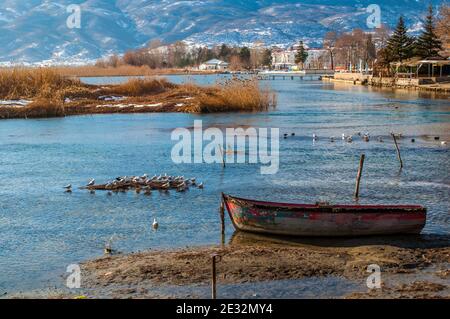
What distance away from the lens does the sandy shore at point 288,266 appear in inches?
596

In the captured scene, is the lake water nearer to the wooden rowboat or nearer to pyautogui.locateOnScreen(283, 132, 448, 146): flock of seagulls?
pyautogui.locateOnScreen(283, 132, 448, 146): flock of seagulls

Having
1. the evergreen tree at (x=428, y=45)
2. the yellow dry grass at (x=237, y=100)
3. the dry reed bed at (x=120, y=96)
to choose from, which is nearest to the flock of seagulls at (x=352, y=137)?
the yellow dry grass at (x=237, y=100)

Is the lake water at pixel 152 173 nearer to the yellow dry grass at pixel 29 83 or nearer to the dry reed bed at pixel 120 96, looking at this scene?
the dry reed bed at pixel 120 96

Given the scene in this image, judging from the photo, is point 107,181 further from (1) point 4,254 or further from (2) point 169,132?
(2) point 169,132

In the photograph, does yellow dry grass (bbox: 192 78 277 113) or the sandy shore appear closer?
the sandy shore

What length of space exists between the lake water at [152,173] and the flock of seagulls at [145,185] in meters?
0.45

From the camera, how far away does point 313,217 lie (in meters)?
18.9

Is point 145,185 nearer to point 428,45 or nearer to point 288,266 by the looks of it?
point 288,266

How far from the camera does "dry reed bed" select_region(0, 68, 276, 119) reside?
58812mm

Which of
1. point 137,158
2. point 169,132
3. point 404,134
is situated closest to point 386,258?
point 137,158

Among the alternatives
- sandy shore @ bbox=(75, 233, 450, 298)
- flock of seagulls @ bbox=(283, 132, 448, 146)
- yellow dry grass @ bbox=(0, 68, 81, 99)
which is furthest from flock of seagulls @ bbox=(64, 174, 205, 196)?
yellow dry grass @ bbox=(0, 68, 81, 99)

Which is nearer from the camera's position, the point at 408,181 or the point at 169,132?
the point at 408,181

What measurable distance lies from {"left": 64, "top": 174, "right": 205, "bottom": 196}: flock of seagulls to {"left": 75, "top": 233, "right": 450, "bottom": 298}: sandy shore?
7.61m
